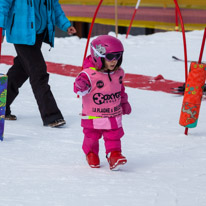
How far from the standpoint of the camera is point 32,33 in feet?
12.2

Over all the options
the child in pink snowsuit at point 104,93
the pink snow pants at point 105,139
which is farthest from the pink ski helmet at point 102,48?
the pink snow pants at point 105,139

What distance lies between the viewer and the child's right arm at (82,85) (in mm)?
2727

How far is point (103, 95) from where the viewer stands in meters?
2.79

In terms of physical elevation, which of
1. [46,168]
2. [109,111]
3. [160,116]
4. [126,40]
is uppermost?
[109,111]

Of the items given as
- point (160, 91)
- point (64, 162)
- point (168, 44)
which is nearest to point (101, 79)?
point (64, 162)

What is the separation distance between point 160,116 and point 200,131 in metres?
0.56

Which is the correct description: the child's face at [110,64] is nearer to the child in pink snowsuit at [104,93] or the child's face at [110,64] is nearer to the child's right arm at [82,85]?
the child in pink snowsuit at [104,93]

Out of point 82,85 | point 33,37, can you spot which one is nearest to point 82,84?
point 82,85

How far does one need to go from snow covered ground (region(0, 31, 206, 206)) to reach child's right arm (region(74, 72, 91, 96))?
0.41 metres

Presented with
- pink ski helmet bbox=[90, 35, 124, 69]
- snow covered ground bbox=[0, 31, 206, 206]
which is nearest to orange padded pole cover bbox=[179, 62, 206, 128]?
snow covered ground bbox=[0, 31, 206, 206]

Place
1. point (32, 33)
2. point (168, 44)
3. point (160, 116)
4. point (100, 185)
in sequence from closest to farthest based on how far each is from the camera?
point (100, 185), point (32, 33), point (160, 116), point (168, 44)

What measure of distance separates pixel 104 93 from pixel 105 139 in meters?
0.26

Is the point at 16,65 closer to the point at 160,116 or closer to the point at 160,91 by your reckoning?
the point at 160,116

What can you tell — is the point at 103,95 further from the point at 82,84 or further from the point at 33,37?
the point at 33,37
